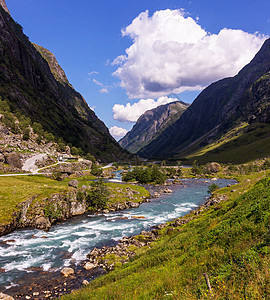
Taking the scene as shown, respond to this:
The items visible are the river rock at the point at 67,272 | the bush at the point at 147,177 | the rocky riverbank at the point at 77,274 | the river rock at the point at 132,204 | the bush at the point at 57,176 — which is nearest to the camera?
the rocky riverbank at the point at 77,274

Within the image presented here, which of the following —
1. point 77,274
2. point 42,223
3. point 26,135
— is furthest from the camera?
point 26,135

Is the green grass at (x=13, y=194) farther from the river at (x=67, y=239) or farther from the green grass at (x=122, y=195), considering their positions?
the green grass at (x=122, y=195)

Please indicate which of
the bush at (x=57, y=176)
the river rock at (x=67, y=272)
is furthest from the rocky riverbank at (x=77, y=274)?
the bush at (x=57, y=176)

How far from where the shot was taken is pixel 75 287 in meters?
26.1

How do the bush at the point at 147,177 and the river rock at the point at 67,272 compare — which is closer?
the river rock at the point at 67,272

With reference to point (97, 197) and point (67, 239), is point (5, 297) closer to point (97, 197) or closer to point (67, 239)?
point (67, 239)

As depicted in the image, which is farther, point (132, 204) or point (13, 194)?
point (132, 204)

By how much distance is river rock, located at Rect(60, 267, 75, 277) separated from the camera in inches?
1164

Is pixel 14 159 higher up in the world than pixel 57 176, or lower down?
higher up

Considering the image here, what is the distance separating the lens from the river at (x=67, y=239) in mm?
32719

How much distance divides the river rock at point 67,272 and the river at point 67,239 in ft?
7.58

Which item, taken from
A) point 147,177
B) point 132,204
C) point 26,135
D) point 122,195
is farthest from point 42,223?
point 26,135

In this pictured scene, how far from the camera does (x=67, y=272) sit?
29891mm

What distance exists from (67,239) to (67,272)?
1507cm
